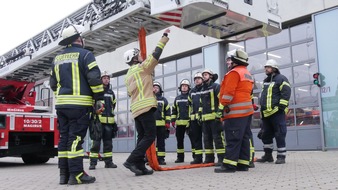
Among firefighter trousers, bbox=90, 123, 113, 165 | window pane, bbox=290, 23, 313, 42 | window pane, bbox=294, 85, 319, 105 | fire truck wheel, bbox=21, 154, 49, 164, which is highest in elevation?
window pane, bbox=290, 23, 313, 42

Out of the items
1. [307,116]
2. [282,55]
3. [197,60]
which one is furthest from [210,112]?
[197,60]

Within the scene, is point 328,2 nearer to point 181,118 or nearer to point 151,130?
point 181,118

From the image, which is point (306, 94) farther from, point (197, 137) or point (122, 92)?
point (122, 92)

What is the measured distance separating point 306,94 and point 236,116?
5764mm

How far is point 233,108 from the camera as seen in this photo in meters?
5.20

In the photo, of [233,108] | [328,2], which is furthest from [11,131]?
[328,2]

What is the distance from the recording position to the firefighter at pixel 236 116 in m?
5.06

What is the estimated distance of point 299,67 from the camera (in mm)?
10406

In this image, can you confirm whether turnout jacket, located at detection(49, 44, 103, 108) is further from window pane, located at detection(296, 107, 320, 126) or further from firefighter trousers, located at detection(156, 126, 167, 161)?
window pane, located at detection(296, 107, 320, 126)

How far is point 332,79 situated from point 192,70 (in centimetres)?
515

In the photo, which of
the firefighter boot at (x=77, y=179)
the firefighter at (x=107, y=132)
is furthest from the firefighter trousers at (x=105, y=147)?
the firefighter boot at (x=77, y=179)

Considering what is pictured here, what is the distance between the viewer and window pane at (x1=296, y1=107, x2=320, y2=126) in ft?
32.3

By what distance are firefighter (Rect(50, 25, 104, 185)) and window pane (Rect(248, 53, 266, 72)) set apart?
782 cm

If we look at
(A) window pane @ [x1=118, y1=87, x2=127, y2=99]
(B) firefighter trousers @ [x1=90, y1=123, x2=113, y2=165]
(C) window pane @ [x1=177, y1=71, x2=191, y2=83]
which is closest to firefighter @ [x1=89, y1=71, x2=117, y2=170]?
(B) firefighter trousers @ [x1=90, y1=123, x2=113, y2=165]
